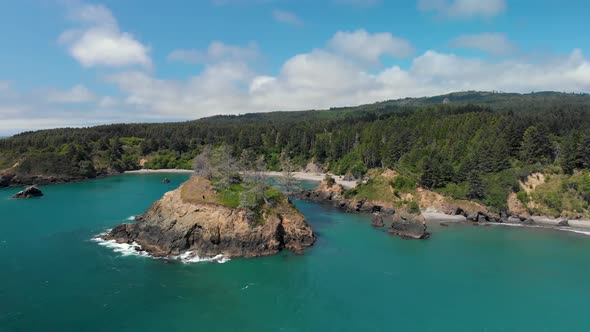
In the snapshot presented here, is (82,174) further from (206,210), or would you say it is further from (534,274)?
(534,274)

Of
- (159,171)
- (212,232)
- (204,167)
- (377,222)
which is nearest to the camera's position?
(212,232)

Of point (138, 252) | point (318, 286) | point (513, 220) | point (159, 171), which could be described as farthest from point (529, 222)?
point (159, 171)

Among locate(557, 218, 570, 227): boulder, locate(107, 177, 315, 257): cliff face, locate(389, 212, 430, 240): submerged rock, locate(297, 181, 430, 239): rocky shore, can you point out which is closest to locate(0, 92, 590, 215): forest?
locate(557, 218, 570, 227): boulder

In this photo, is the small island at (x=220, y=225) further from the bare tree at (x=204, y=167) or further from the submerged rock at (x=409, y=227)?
the submerged rock at (x=409, y=227)

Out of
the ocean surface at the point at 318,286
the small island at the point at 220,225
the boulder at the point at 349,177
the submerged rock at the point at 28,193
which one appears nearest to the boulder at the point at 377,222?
the ocean surface at the point at 318,286

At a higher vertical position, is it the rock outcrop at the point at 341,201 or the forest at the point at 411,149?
the forest at the point at 411,149

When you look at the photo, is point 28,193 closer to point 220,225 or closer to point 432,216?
point 220,225
